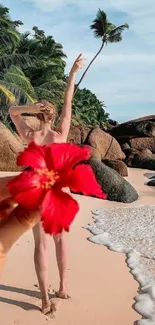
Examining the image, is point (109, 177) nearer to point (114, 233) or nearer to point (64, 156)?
point (114, 233)

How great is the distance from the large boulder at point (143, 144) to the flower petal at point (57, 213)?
29057 millimetres

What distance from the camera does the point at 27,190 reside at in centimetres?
93

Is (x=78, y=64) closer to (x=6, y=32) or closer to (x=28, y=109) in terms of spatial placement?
(x=28, y=109)

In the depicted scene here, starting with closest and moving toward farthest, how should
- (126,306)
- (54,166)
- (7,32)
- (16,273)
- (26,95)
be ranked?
1. (54,166)
2. (126,306)
3. (16,273)
4. (26,95)
5. (7,32)

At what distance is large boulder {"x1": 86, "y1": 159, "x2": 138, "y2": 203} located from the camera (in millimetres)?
12680

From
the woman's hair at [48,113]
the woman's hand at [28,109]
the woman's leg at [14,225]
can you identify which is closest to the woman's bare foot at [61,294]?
the woman's hair at [48,113]

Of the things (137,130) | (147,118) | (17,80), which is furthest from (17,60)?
(147,118)

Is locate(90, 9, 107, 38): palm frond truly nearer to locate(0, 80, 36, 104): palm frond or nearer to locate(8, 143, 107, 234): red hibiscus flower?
locate(0, 80, 36, 104): palm frond

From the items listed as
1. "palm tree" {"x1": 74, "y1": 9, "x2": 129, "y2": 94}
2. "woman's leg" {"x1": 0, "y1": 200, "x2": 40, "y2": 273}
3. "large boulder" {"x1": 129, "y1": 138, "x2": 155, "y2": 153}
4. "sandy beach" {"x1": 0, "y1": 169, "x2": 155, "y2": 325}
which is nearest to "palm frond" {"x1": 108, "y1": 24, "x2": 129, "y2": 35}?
"palm tree" {"x1": 74, "y1": 9, "x2": 129, "y2": 94}

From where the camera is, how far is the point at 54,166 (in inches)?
37.6

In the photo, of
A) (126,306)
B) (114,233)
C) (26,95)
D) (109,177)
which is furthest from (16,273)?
(26,95)

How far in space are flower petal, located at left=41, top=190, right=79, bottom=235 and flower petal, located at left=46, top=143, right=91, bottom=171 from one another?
0.20 ft

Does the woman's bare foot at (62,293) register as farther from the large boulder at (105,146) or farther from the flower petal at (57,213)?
the large boulder at (105,146)

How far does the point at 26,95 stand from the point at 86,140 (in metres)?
4.47
